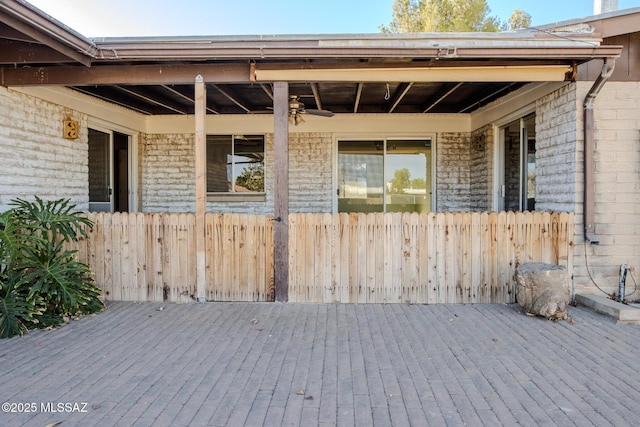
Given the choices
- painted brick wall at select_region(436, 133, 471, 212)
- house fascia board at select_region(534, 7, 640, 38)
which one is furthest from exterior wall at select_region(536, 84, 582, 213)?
painted brick wall at select_region(436, 133, 471, 212)

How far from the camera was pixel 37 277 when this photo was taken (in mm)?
4359

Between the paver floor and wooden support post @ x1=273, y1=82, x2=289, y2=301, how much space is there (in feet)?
1.89

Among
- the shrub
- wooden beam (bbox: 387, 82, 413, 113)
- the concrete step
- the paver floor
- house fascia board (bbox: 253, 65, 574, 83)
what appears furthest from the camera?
wooden beam (bbox: 387, 82, 413, 113)

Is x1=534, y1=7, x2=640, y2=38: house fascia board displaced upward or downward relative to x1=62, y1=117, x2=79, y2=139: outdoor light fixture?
upward

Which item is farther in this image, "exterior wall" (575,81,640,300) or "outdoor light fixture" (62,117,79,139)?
"outdoor light fixture" (62,117,79,139)

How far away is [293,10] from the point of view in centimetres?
2323

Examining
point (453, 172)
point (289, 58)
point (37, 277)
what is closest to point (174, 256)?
point (37, 277)

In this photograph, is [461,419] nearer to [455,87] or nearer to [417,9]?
[455,87]

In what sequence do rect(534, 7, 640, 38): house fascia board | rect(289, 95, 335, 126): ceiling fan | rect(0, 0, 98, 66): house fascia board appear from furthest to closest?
1. rect(289, 95, 335, 126): ceiling fan
2. rect(534, 7, 640, 38): house fascia board
3. rect(0, 0, 98, 66): house fascia board

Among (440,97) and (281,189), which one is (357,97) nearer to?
(440,97)

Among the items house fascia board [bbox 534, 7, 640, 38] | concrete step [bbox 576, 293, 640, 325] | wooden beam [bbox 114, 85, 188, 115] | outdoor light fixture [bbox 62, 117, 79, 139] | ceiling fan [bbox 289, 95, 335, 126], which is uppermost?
house fascia board [bbox 534, 7, 640, 38]

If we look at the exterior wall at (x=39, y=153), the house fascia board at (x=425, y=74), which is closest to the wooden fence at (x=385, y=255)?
the house fascia board at (x=425, y=74)

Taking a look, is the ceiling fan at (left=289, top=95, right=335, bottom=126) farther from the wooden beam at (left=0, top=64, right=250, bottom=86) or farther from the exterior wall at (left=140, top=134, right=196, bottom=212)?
the exterior wall at (left=140, top=134, right=196, bottom=212)

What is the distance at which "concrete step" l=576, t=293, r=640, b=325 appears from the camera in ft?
14.1
